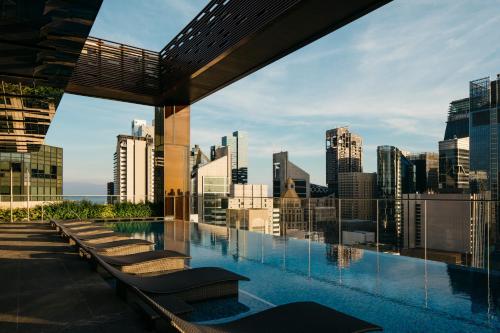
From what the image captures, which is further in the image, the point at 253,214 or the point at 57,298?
the point at 253,214

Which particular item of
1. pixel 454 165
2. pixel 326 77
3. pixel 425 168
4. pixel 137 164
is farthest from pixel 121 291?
pixel 454 165

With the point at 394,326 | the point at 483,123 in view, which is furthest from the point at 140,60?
the point at 483,123

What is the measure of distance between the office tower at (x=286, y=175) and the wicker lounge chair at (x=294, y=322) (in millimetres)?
75256

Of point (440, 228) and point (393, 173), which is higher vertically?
point (393, 173)

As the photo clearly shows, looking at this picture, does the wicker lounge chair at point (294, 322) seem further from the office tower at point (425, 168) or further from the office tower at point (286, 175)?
the office tower at point (286, 175)

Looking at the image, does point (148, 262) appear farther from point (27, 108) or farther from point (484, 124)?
point (484, 124)

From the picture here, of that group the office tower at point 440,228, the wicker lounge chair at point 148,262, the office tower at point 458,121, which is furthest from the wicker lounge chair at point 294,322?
the office tower at point 458,121

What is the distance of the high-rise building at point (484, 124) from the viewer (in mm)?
65500

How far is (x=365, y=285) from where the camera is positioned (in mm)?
4660

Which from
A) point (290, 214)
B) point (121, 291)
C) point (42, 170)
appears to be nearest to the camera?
point (121, 291)

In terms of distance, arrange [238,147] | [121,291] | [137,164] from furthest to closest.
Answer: [238,147] < [137,164] < [121,291]

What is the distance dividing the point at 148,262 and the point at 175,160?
31.0 ft

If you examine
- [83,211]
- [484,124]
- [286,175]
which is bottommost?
[83,211]

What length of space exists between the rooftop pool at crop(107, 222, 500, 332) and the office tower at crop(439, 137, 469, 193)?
50059 mm
